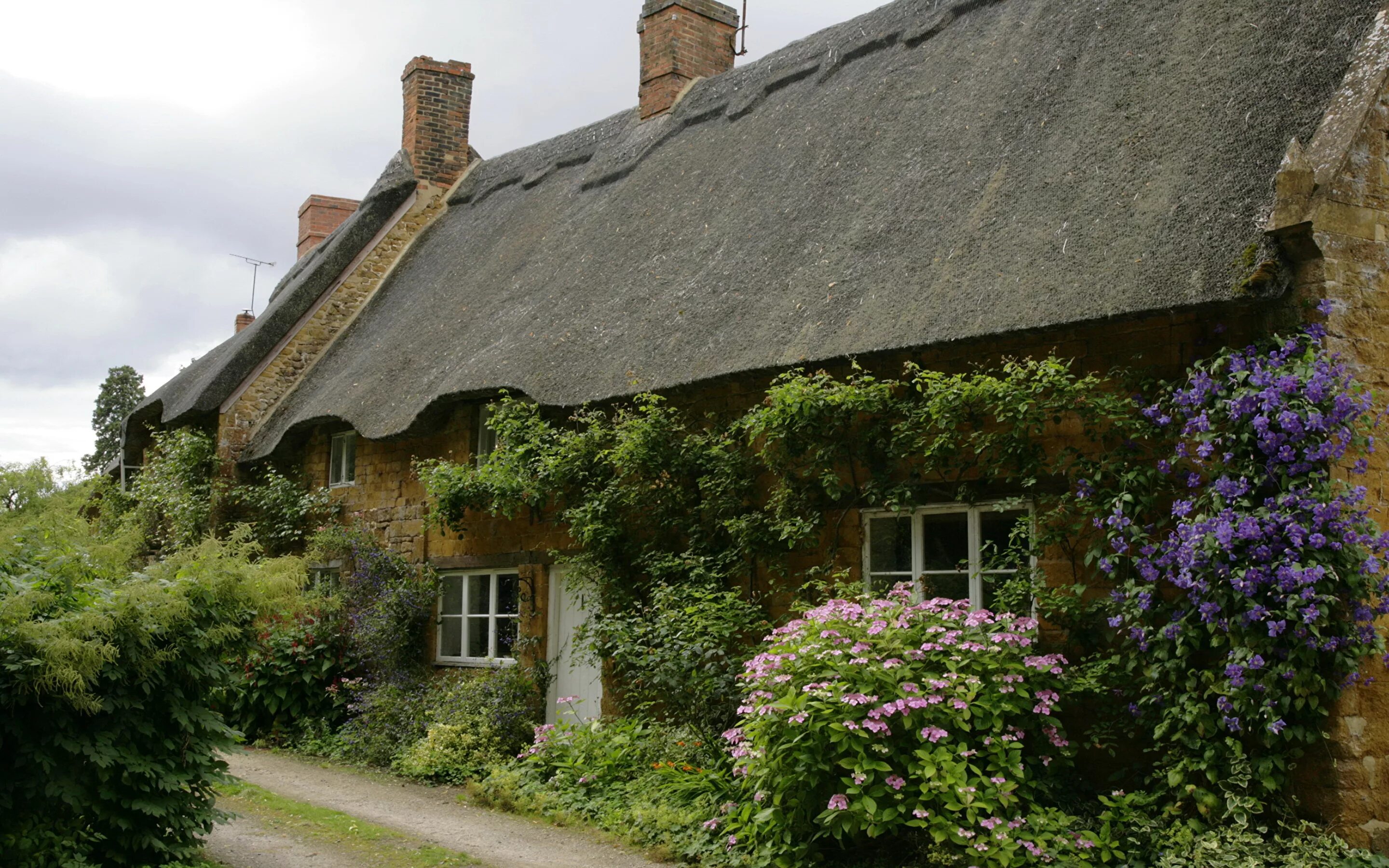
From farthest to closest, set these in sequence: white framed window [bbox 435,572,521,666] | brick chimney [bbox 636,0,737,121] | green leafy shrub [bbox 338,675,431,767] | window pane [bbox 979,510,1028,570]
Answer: brick chimney [bbox 636,0,737,121]
white framed window [bbox 435,572,521,666]
green leafy shrub [bbox 338,675,431,767]
window pane [bbox 979,510,1028,570]

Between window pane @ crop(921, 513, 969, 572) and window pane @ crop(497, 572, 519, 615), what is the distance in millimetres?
4832

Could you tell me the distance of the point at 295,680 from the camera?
1254cm

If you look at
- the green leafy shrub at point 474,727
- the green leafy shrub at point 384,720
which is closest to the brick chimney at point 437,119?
the green leafy shrub at point 384,720

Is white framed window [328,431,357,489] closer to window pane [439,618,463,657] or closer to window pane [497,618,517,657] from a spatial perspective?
window pane [439,618,463,657]

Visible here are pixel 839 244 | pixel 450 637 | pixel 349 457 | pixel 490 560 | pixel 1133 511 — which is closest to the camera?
pixel 1133 511

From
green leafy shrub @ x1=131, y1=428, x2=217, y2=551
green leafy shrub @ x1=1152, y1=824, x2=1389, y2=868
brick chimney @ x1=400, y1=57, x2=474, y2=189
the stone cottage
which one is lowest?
green leafy shrub @ x1=1152, y1=824, x2=1389, y2=868

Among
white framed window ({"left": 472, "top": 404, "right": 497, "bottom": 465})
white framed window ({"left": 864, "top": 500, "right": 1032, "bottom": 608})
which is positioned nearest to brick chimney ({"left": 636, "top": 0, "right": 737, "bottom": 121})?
white framed window ({"left": 472, "top": 404, "right": 497, "bottom": 465})

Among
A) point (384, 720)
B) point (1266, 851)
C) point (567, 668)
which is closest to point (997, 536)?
point (1266, 851)

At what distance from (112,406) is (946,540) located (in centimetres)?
3171

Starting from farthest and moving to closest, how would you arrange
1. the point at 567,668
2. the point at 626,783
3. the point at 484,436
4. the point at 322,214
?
the point at 322,214
the point at 484,436
the point at 567,668
the point at 626,783

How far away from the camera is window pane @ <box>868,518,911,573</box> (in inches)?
324

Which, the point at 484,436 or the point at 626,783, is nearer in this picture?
the point at 626,783

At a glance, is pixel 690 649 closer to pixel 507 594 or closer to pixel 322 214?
pixel 507 594

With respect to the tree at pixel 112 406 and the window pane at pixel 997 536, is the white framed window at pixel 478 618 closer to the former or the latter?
the window pane at pixel 997 536
